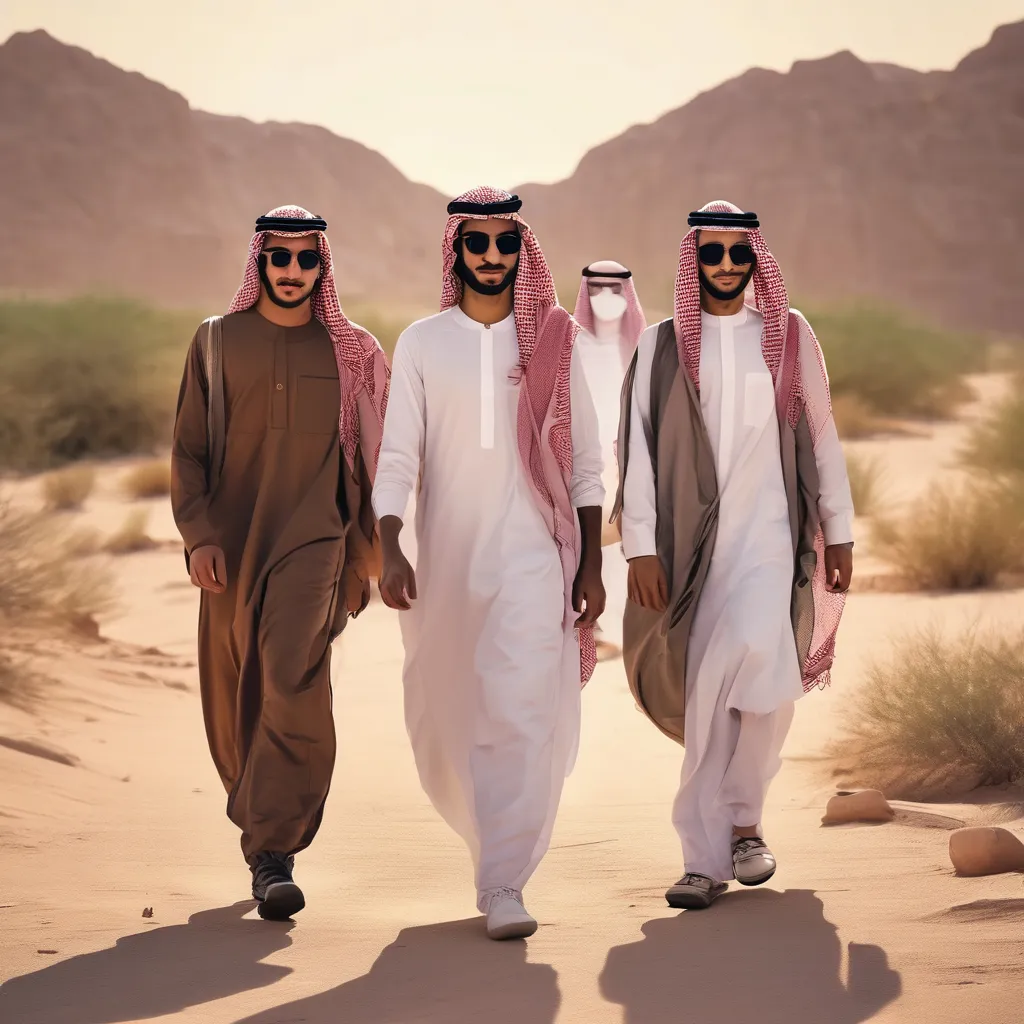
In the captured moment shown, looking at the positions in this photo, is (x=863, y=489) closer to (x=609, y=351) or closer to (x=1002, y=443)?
(x=1002, y=443)

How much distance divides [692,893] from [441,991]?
0.99m

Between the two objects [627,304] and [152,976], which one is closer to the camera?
[152,976]

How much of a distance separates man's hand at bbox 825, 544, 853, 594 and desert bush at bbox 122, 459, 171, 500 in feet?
47.2

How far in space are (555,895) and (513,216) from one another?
6.63ft

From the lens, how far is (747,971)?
4195mm

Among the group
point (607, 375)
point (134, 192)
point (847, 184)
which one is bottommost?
point (607, 375)

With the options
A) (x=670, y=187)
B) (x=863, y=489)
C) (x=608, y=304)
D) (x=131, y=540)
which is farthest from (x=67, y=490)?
(x=670, y=187)

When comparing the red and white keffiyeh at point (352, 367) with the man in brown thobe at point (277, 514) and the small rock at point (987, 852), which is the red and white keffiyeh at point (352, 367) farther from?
the small rock at point (987, 852)

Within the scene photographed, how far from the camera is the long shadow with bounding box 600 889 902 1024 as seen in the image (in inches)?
154

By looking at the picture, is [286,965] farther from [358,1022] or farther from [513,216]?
[513,216]

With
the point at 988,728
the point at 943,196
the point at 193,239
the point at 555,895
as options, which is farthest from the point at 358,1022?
the point at 193,239

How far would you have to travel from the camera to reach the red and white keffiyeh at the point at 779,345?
16.8 feet

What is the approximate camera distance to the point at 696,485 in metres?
5.06

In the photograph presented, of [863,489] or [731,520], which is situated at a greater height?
[731,520]
